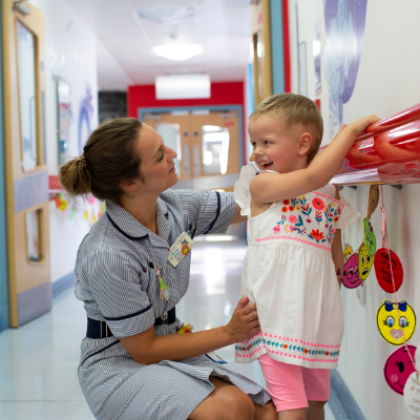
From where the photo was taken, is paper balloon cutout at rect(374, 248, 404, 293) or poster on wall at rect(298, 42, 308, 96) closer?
paper balloon cutout at rect(374, 248, 404, 293)

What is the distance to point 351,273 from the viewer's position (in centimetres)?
122

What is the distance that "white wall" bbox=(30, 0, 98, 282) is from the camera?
430 centimetres

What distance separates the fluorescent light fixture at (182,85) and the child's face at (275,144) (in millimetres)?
6636

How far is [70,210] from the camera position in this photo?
4.83m

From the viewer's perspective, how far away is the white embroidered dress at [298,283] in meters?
1.06

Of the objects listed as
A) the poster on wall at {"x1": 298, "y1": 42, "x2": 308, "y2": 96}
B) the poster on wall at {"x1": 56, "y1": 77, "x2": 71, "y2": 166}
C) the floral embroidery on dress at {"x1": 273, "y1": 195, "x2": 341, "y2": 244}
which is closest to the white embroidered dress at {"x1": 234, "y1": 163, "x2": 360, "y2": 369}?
the floral embroidery on dress at {"x1": 273, "y1": 195, "x2": 341, "y2": 244}

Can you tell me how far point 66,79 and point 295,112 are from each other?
420 cm

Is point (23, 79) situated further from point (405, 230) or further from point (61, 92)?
point (405, 230)

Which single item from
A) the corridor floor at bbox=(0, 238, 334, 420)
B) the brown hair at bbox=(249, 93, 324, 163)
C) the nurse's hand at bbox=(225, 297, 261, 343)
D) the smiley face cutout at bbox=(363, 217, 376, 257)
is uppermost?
the brown hair at bbox=(249, 93, 324, 163)

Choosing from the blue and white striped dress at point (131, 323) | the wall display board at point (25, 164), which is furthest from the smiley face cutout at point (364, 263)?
the wall display board at point (25, 164)

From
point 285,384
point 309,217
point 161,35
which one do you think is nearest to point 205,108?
Result: point 161,35

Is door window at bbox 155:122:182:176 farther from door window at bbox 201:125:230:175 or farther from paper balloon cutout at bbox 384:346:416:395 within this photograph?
paper balloon cutout at bbox 384:346:416:395

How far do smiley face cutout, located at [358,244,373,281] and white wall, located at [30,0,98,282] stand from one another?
364 centimetres

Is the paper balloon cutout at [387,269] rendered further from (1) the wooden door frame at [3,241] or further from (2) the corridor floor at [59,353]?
(1) the wooden door frame at [3,241]
